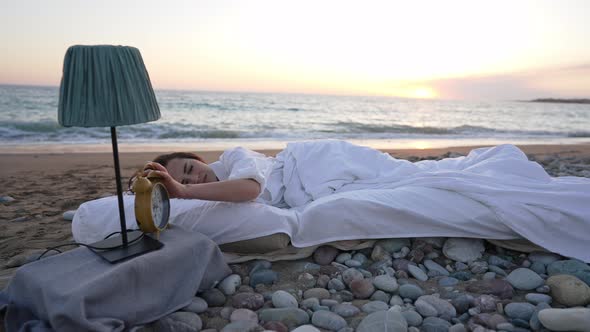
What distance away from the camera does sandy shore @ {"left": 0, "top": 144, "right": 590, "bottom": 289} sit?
2.76 m

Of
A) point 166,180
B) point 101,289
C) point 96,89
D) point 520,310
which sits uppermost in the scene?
point 96,89

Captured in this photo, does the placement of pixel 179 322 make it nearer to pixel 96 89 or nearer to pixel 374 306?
pixel 374 306

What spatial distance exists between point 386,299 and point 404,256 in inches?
18.4

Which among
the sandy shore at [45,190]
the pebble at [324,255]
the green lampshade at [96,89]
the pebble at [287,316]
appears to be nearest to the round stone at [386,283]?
the pebble at [324,255]

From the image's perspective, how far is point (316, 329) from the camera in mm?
1632

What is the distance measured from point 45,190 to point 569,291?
15.0ft

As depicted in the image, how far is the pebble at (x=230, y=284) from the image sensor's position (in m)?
2.01

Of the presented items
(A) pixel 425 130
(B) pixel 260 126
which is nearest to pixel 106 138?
(B) pixel 260 126

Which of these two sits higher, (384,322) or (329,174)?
(329,174)

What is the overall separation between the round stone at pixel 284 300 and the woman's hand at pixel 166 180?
73 centimetres

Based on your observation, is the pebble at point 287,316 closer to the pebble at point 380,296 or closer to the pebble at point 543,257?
the pebble at point 380,296

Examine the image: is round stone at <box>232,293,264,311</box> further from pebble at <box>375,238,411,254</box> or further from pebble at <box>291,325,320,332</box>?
pebble at <box>375,238,411,254</box>

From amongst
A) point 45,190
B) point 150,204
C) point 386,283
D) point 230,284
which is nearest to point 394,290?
point 386,283

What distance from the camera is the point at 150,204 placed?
5.94ft
